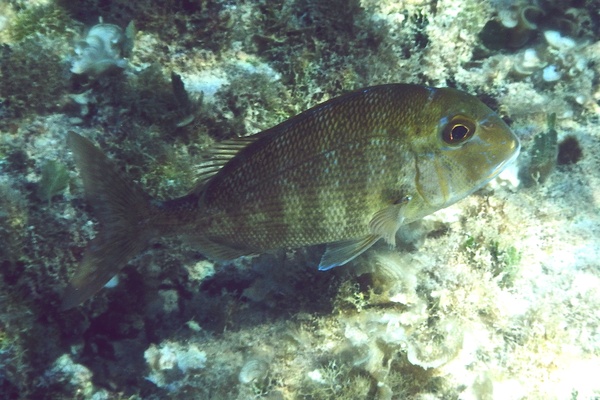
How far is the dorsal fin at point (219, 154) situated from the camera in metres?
2.46

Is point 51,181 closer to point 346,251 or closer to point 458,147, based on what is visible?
point 346,251

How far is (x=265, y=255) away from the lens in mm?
3539

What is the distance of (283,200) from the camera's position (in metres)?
2.36

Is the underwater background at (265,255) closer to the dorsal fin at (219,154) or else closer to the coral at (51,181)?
the coral at (51,181)

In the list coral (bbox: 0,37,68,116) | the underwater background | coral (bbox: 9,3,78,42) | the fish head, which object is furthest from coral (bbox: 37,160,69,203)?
the fish head

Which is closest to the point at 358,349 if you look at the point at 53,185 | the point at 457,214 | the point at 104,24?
the point at 457,214

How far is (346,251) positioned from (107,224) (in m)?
1.46

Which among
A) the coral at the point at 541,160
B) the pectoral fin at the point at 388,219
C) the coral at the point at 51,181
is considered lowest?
the coral at the point at 541,160

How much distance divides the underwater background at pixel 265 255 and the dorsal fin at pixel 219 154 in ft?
2.66

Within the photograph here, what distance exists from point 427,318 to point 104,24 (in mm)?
3816

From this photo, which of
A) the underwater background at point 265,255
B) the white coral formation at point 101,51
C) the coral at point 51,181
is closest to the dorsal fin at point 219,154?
the underwater background at point 265,255

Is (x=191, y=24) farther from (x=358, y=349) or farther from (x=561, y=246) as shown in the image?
(x=561, y=246)

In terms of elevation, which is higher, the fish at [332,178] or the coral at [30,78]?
the coral at [30,78]

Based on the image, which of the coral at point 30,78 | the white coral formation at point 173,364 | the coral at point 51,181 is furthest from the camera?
the coral at point 30,78
